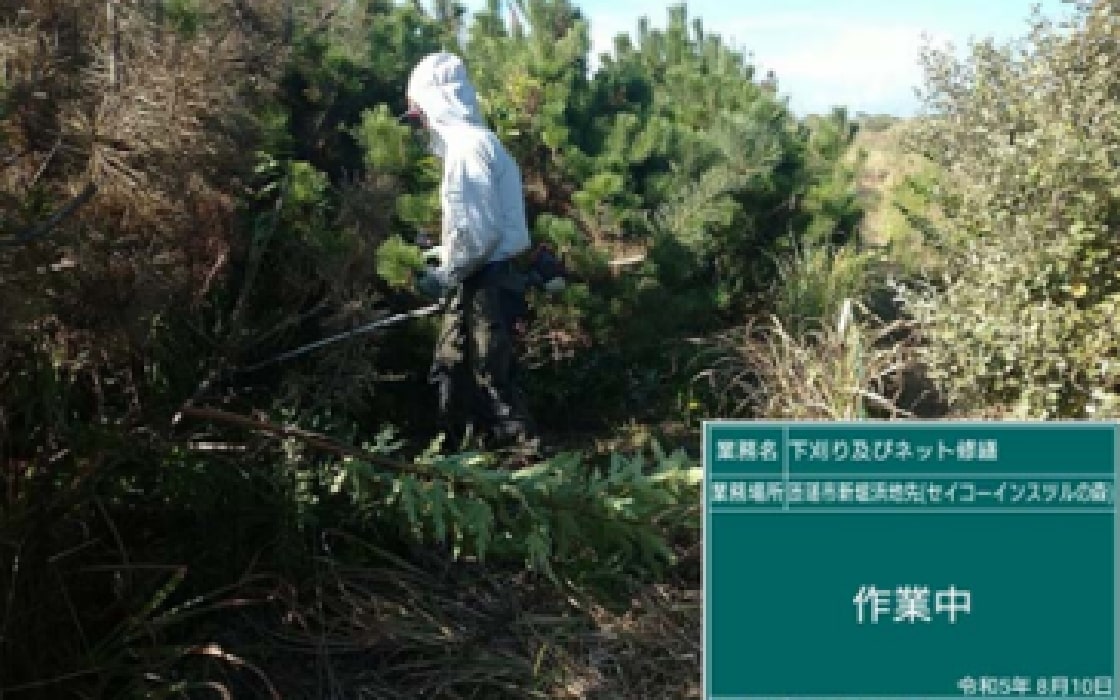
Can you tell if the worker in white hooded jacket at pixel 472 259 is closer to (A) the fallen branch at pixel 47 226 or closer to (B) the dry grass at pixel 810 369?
(B) the dry grass at pixel 810 369

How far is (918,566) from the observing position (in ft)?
6.84

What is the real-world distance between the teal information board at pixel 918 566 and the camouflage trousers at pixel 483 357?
3.19 meters

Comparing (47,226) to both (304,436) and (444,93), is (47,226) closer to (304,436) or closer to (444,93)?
(304,436)

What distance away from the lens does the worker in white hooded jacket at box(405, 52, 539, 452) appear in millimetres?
4969

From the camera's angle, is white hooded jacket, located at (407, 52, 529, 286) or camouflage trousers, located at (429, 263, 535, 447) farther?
camouflage trousers, located at (429, 263, 535, 447)

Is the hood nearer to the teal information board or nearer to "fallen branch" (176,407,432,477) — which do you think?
"fallen branch" (176,407,432,477)

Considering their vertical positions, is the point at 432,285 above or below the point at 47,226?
below

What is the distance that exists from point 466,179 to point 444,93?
0.43 m

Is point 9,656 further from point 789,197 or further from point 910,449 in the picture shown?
point 789,197

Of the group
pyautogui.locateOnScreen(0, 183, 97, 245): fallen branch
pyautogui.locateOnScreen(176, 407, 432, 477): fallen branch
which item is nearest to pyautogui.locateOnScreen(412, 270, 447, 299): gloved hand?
pyautogui.locateOnScreen(176, 407, 432, 477): fallen branch

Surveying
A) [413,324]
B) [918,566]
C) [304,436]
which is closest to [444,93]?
[413,324]

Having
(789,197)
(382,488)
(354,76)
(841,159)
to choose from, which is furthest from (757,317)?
(382,488)

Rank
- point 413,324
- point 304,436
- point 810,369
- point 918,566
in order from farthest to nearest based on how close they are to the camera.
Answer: point 810,369 < point 413,324 < point 304,436 < point 918,566

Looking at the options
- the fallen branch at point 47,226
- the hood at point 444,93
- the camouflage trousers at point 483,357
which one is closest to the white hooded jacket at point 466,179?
the hood at point 444,93
